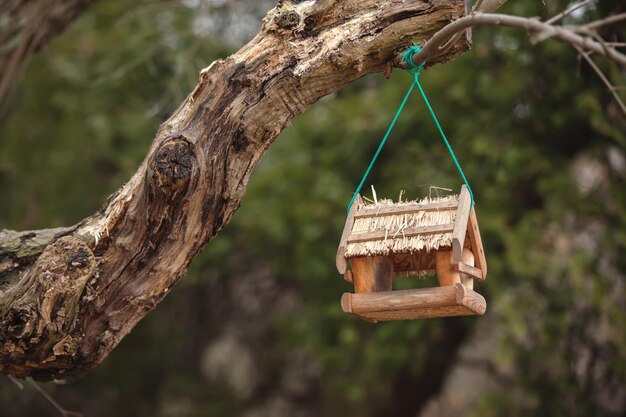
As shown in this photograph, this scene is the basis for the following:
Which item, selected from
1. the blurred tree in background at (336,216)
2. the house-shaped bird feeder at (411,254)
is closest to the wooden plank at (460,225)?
the house-shaped bird feeder at (411,254)

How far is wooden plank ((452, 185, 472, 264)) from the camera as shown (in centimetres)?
250

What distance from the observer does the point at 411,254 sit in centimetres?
272

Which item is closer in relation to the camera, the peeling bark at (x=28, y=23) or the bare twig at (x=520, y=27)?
the bare twig at (x=520, y=27)

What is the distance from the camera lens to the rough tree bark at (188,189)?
8.27 feet

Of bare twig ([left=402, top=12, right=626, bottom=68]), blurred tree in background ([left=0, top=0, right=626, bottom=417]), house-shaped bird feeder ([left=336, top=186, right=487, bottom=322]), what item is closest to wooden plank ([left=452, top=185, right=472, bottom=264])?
house-shaped bird feeder ([left=336, top=186, right=487, bottom=322])

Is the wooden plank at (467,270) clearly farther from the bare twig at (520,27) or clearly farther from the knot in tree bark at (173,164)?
the knot in tree bark at (173,164)

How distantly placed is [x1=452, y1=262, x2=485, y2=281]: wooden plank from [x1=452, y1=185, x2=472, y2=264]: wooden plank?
0.04m

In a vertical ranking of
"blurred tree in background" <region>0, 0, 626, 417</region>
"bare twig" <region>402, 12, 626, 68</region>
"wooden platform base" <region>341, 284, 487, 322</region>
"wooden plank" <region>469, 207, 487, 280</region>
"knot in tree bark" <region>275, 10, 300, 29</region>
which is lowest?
"wooden platform base" <region>341, 284, 487, 322</region>

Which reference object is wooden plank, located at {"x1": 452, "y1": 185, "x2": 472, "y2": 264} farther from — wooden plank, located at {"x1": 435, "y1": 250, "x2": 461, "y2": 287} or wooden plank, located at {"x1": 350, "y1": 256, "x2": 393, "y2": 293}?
wooden plank, located at {"x1": 350, "y1": 256, "x2": 393, "y2": 293}

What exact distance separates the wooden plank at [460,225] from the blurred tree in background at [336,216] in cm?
214

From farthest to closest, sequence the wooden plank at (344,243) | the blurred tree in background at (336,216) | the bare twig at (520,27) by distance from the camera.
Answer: the blurred tree in background at (336,216), the wooden plank at (344,243), the bare twig at (520,27)

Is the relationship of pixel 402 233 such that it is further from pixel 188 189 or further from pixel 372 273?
pixel 188 189

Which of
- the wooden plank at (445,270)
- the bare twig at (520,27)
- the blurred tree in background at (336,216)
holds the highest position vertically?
the blurred tree in background at (336,216)

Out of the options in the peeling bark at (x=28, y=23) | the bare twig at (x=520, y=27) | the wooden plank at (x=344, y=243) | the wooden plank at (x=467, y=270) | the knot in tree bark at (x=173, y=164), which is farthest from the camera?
the peeling bark at (x=28, y=23)
